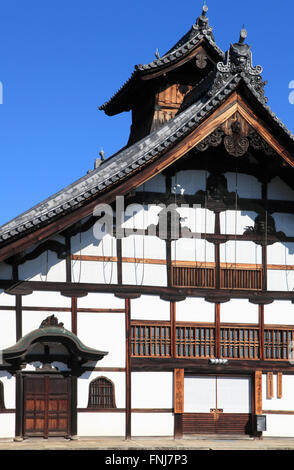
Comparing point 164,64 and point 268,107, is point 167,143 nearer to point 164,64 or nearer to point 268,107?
point 268,107

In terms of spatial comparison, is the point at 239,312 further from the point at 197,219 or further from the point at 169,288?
the point at 197,219

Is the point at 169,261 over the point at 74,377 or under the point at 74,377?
over

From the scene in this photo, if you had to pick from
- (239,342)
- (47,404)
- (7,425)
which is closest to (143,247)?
(239,342)

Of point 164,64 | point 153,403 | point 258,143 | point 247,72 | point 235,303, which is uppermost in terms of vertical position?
point 164,64

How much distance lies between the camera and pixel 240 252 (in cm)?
2859

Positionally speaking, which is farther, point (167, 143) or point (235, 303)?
point (235, 303)

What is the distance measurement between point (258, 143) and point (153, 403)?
349 inches

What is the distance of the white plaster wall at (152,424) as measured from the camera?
2691 cm

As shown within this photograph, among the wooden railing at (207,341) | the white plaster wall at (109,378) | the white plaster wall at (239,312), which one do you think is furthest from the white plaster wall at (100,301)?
the white plaster wall at (239,312)

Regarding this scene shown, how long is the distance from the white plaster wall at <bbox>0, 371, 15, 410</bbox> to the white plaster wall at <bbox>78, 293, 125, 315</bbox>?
10.0ft

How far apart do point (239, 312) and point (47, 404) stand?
6.87 meters

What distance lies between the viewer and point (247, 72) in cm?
2741

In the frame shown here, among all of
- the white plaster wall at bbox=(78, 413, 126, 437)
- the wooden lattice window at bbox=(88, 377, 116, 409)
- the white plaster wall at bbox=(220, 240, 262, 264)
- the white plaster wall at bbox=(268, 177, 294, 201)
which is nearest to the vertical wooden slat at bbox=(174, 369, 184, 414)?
the white plaster wall at bbox=(78, 413, 126, 437)

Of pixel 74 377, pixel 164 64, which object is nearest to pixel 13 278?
pixel 74 377
